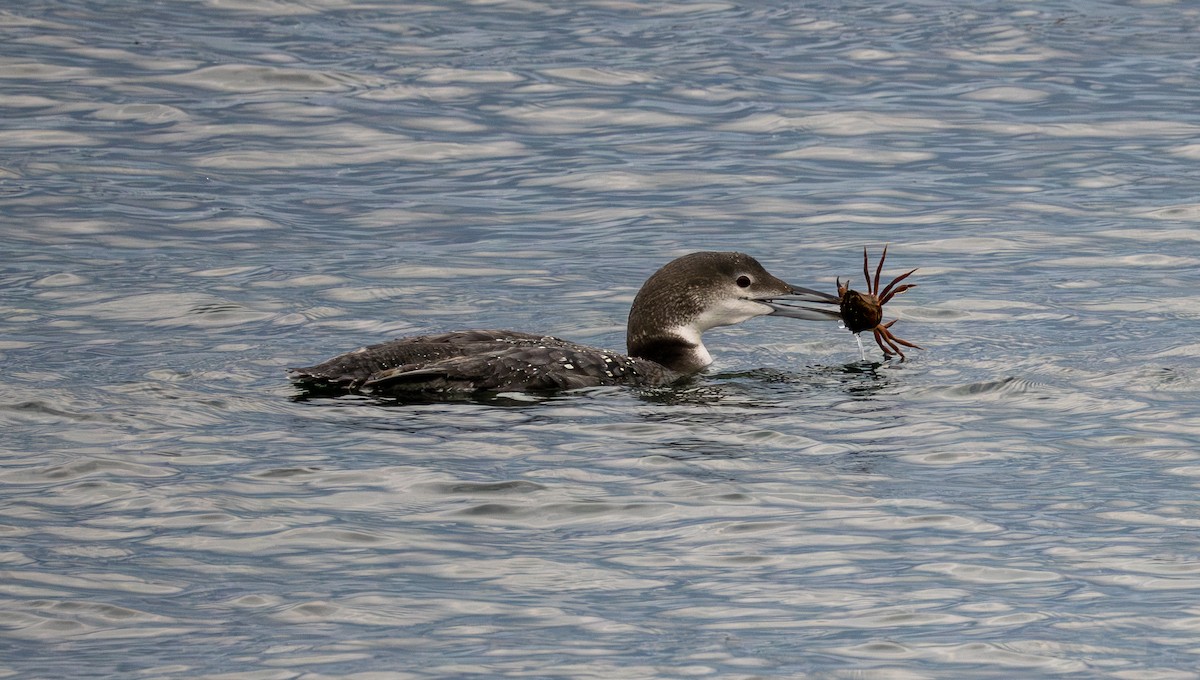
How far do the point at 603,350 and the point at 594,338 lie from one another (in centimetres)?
136

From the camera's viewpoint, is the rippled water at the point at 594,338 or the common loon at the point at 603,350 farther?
the common loon at the point at 603,350

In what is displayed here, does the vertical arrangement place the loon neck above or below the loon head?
below

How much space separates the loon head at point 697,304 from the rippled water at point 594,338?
0.28m

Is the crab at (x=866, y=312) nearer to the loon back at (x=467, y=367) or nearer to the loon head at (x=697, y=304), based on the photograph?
the loon head at (x=697, y=304)

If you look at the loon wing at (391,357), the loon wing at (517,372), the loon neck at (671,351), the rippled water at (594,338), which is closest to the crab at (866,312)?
the rippled water at (594,338)

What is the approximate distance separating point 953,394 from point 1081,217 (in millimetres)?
4986

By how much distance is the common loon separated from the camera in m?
9.53

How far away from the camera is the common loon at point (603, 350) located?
9.53m

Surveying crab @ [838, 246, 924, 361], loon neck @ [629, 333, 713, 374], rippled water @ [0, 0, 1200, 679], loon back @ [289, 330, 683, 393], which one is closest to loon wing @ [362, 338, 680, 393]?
loon back @ [289, 330, 683, 393]

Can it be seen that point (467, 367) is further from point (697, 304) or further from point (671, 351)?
point (697, 304)

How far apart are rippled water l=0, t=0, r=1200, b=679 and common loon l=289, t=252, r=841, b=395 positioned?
16cm

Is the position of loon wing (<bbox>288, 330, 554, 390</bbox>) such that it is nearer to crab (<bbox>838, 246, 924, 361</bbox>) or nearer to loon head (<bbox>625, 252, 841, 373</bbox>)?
loon head (<bbox>625, 252, 841, 373</bbox>)

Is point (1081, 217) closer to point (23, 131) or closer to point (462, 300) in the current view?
point (462, 300)

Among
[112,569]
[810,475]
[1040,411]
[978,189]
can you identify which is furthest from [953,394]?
[978,189]
